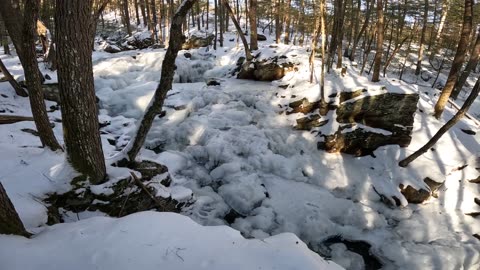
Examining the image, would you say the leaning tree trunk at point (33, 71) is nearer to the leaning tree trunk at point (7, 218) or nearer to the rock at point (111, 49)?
the leaning tree trunk at point (7, 218)

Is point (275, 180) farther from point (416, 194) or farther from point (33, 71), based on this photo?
point (33, 71)

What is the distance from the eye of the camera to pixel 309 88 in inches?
481

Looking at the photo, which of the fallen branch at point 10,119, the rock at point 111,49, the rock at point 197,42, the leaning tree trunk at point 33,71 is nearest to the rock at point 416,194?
the leaning tree trunk at point 33,71

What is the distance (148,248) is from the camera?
331cm

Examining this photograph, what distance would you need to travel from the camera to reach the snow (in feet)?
10.1

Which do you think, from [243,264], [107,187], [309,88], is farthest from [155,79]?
[243,264]

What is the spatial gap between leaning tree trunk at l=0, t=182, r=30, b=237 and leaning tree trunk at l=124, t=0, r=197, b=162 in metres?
2.27

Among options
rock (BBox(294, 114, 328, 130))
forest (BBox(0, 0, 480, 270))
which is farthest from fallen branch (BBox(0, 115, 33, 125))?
rock (BBox(294, 114, 328, 130))

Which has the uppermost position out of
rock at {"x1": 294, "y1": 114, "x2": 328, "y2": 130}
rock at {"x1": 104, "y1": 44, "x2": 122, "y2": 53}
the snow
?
rock at {"x1": 104, "y1": 44, "x2": 122, "y2": 53}

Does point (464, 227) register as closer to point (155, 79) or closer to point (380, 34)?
point (380, 34)

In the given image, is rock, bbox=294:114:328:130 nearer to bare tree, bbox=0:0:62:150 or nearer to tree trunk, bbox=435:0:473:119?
tree trunk, bbox=435:0:473:119

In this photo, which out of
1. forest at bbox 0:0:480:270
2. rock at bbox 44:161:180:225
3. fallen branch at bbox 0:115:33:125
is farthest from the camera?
fallen branch at bbox 0:115:33:125

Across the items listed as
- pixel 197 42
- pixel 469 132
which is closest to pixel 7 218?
pixel 469 132

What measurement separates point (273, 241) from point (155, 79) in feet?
47.2
